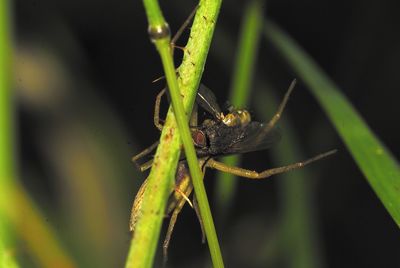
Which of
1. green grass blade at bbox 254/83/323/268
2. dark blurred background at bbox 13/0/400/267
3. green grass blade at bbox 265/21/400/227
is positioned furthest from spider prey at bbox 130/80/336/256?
dark blurred background at bbox 13/0/400/267

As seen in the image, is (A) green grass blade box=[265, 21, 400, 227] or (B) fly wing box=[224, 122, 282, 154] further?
(B) fly wing box=[224, 122, 282, 154]

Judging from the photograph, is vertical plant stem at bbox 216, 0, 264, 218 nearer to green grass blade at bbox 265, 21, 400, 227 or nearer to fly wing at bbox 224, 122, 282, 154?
green grass blade at bbox 265, 21, 400, 227

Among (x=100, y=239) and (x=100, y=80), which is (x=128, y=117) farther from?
→ (x=100, y=239)

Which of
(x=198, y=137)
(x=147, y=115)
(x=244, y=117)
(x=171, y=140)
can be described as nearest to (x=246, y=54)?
(x=244, y=117)

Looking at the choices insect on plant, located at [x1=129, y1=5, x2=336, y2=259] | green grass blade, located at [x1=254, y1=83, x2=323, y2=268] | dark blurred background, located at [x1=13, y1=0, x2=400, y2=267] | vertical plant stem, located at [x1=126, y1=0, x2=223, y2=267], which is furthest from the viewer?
dark blurred background, located at [x1=13, y1=0, x2=400, y2=267]

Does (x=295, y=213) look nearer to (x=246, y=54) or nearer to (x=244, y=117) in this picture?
(x=246, y=54)

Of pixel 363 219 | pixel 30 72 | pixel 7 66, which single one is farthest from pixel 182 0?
pixel 7 66
